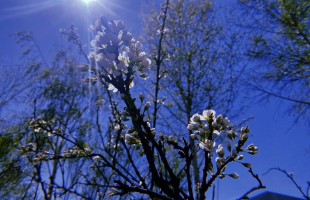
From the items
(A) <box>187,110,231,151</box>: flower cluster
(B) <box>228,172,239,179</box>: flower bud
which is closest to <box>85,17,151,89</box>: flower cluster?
(A) <box>187,110,231,151</box>: flower cluster

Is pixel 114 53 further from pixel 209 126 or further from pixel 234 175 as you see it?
pixel 234 175

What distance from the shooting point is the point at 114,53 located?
1393mm

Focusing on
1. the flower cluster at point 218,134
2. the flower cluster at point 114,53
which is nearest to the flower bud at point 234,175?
the flower cluster at point 218,134

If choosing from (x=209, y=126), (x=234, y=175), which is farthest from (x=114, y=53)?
(x=234, y=175)

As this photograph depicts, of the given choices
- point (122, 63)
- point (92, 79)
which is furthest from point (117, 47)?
point (92, 79)

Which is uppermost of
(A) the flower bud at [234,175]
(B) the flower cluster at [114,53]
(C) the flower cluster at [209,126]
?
(B) the flower cluster at [114,53]

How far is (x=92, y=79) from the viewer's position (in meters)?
1.50

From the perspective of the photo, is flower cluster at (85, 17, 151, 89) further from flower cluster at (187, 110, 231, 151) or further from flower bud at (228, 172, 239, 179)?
flower bud at (228, 172, 239, 179)

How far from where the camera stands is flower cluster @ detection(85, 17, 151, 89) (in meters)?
1.34

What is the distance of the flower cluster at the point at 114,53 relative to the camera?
1.34 metres

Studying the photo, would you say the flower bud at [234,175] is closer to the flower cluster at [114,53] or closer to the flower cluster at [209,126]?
the flower cluster at [209,126]

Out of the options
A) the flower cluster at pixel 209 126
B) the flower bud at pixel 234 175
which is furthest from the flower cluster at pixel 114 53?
the flower bud at pixel 234 175

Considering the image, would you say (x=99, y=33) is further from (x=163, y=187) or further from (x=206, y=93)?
(x=206, y=93)

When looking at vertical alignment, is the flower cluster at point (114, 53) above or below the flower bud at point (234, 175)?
above
